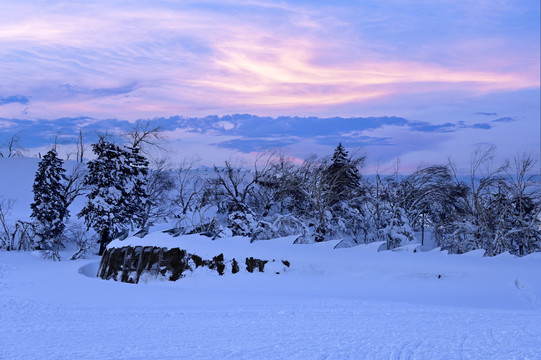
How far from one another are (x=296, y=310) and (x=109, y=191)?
22.6 metres

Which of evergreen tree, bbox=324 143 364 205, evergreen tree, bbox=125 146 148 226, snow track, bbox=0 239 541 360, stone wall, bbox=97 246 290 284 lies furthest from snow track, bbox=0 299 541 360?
evergreen tree, bbox=324 143 364 205

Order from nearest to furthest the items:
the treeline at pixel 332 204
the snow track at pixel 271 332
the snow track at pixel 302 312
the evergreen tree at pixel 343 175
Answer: the snow track at pixel 271 332, the snow track at pixel 302 312, the treeline at pixel 332 204, the evergreen tree at pixel 343 175

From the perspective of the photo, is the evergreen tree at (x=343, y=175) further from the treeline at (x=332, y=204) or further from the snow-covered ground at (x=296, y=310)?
the snow-covered ground at (x=296, y=310)

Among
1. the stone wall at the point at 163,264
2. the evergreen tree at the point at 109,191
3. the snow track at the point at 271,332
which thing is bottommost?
the snow track at the point at 271,332

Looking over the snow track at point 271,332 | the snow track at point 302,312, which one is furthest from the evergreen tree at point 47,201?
the snow track at point 271,332

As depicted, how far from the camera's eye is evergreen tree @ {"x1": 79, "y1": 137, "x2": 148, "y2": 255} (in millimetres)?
28172

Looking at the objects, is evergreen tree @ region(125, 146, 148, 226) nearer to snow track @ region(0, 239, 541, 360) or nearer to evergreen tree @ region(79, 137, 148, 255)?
evergreen tree @ region(79, 137, 148, 255)

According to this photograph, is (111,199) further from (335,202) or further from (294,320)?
(294,320)

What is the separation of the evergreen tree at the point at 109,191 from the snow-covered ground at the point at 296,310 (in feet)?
46.6

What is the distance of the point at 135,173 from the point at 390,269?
23.0 meters

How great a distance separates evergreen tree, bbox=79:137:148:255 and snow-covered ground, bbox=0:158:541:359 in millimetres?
14218

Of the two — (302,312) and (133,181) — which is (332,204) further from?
(302,312)

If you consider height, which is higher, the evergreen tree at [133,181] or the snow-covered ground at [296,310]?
the evergreen tree at [133,181]

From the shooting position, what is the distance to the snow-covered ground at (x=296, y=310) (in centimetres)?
598
